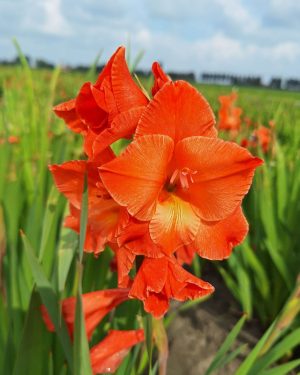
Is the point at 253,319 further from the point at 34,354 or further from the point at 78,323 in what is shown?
the point at 78,323

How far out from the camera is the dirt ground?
1.57m

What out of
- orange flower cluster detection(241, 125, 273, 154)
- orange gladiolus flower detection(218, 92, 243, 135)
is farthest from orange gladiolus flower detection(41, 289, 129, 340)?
orange gladiolus flower detection(218, 92, 243, 135)

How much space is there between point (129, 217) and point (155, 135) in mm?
107

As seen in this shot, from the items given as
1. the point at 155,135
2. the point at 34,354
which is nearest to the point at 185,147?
the point at 155,135

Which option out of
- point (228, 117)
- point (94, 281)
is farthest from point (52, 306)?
point (228, 117)

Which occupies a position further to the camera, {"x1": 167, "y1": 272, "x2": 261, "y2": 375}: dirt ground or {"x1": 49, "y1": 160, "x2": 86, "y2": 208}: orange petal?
{"x1": 167, "y1": 272, "x2": 261, "y2": 375}: dirt ground

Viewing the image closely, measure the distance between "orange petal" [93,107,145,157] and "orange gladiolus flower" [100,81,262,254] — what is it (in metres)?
0.02

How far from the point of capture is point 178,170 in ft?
1.97

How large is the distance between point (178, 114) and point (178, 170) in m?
0.07

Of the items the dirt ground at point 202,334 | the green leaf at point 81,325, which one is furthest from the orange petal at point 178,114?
the dirt ground at point 202,334

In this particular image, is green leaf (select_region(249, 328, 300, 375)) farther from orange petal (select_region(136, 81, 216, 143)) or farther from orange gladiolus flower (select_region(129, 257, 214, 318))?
orange petal (select_region(136, 81, 216, 143))

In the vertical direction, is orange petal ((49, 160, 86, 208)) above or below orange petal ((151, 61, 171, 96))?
below

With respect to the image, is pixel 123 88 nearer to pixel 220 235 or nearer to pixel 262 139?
pixel 220 235

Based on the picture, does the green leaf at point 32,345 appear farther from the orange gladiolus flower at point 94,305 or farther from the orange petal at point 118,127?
the orange petal at point 118,127
